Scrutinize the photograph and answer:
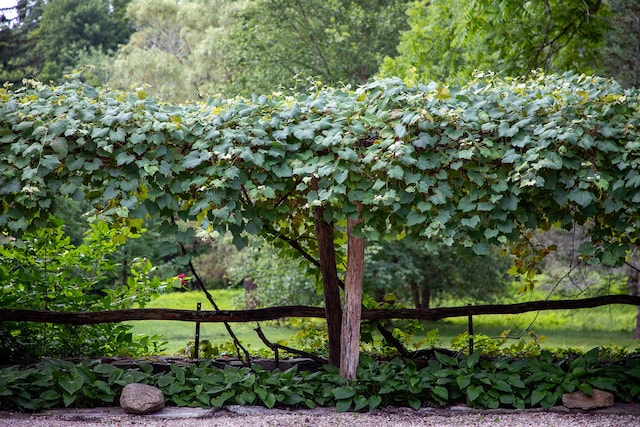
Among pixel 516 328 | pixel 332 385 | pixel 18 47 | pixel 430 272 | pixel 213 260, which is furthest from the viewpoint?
pixel 213 260

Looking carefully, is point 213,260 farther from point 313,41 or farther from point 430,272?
point 430,272

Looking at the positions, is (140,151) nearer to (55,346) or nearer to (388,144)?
(388,144)

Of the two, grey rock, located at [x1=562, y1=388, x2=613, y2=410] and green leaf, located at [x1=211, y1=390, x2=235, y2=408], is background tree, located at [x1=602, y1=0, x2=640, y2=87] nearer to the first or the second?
grey rock, located at [x1=562, y1=388, x2=613, y2=410]

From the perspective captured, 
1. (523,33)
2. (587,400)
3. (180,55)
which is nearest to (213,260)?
(180,55)

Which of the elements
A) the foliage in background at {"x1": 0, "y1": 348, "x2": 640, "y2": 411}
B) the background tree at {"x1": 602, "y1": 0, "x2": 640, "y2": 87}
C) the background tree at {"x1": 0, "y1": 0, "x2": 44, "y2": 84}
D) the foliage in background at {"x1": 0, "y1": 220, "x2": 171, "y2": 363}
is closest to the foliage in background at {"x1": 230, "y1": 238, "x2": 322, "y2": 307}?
the foliage in background at {"x1": 0, "y1": 220, "x2": 171, "y2": 363}

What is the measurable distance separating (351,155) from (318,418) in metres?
1.63

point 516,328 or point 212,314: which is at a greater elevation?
point 212,314

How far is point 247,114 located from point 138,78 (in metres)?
16.1

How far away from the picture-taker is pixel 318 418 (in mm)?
4469

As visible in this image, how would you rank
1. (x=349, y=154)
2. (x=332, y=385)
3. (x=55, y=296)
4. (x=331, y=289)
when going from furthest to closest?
(x=55, y=296) < (x=331, y=289) < (x=332, y=385) < (x=349, y=154)

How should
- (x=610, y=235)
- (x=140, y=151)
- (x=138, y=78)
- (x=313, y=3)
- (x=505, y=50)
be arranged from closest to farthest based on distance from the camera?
(x=140, y=151) → (x=610, y=235) → (x=505, y=50) → (x=313, y=3) → (x=138, y=78)

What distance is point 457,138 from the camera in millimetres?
4371

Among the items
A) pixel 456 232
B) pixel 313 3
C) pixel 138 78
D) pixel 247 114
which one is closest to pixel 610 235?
pixel 456 232

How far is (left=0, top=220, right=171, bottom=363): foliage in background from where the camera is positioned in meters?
5.80
